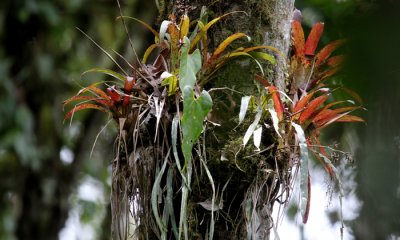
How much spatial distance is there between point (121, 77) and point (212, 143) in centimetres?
27

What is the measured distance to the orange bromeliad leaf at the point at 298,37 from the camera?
1610mm

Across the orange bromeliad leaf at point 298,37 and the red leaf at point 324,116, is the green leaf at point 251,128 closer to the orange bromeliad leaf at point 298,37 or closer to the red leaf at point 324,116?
the red leaf at point 324,116

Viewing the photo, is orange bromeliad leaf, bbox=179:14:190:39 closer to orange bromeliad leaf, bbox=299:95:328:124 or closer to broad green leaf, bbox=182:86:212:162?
broad green leaf, bbox=182:86:212:162

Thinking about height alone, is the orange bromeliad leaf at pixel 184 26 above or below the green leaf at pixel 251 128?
above

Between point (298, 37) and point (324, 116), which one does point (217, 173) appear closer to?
point (324, 116)

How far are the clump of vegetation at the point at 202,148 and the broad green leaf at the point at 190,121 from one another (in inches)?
1.3

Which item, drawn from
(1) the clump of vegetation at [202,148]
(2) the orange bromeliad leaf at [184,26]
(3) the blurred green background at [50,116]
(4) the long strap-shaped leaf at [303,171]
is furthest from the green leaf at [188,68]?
(3) the blurred green background at [50,116]

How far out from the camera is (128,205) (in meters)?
1.46

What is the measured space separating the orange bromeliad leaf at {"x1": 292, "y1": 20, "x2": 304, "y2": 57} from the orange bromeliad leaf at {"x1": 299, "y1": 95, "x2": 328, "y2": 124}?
7.8 inches

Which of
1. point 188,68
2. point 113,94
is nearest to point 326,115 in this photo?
point 188,68

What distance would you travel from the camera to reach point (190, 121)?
50.1 inches

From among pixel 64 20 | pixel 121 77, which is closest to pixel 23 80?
pixel 64 20

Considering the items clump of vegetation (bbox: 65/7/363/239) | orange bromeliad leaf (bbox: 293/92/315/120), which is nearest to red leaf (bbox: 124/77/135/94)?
clump of vegetation (bbox: 65/7/363/239)

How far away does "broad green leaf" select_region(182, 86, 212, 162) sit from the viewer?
127 centimetres
